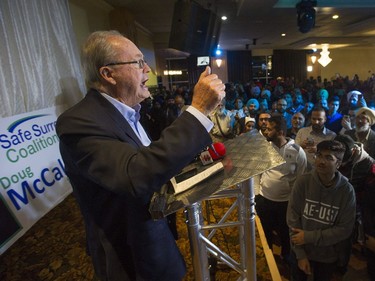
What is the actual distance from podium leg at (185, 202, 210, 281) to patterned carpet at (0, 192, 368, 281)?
92 cm

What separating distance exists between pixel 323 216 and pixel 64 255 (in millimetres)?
1931

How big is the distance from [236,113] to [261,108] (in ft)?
3.66

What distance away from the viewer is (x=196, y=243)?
95cm

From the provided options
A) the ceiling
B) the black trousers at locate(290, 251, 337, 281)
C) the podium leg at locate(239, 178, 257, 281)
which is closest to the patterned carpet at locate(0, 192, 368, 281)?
the black trousers at locate(290, 251, 337, 281)

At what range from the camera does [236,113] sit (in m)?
4.23

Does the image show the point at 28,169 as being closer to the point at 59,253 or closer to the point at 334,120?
the point at 59,253

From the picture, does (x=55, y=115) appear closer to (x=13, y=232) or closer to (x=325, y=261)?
(x=13, y=232)

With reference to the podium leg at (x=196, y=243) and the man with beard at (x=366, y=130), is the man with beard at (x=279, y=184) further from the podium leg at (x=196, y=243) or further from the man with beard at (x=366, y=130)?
the podium leg at (x=196, y=243)

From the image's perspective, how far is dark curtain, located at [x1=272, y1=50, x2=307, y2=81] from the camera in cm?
1552

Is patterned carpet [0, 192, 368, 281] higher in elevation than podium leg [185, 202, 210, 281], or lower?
lower

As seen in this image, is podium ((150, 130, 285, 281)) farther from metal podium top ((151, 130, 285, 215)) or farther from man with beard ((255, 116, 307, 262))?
man with beard ((255, 116, 307, 262))

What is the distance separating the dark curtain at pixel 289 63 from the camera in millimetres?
15516

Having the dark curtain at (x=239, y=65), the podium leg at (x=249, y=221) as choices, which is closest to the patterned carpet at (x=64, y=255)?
the podium leg at (x=249, y=221)

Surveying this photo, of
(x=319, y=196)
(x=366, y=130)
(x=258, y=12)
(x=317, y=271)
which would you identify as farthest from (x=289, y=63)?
(x=317, y=271)
